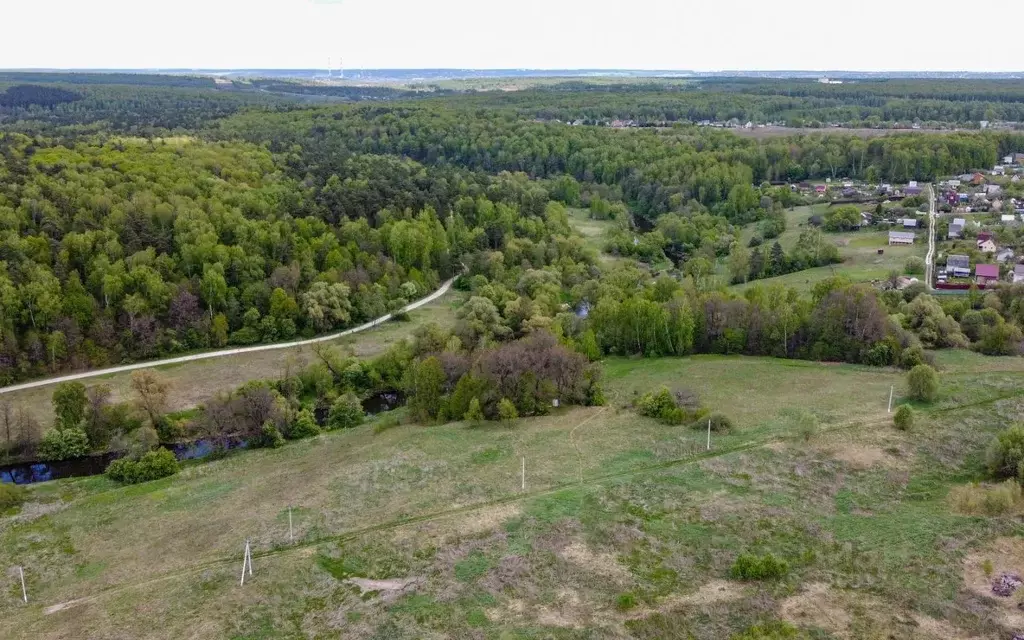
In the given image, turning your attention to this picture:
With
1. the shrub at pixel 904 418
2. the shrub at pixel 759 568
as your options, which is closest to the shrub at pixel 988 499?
the shrub at pixel 904 418

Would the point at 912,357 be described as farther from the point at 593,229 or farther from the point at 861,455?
the point at 593,229

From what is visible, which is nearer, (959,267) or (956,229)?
(959,267)

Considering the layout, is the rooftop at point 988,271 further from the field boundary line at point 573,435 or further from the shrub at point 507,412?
the shrub at point 507,412

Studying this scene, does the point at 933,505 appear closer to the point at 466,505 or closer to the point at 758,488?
the point at 758,488

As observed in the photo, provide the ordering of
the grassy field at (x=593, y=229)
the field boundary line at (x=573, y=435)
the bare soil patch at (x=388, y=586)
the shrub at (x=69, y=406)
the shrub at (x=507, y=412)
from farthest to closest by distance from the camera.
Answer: the grassy field at (x=593, y=229) < the shrub at (x=69, y=406) < the shrub at (x=507, y=412) < the field boundary line at (x=573, y=435) < the bare soil patch at (x=388, y=586)

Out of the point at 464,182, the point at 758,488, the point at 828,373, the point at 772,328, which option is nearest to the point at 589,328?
the point at 772,328

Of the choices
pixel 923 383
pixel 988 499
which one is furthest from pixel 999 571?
pixel 923 383
